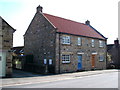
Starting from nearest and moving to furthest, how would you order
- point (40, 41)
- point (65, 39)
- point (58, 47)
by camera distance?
point (58, 47) → point (65, 39) → point (40, 41)

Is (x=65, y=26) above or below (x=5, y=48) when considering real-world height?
above

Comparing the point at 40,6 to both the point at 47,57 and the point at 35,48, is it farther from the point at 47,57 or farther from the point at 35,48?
the point at 47,57

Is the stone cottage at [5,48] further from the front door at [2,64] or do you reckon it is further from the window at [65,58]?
the window at [65,58]

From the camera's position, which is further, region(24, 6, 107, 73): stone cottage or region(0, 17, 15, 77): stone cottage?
region(24, 6, 107, 73): stone cottage

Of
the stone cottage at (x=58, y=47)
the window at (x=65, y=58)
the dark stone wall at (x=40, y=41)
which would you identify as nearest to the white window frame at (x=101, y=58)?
the stone cottage at (x=58, y=47)

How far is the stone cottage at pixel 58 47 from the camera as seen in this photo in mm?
22016

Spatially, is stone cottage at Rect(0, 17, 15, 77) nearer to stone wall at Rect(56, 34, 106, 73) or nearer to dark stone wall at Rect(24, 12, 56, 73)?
dark stone wall at Rect(24, 12, 56, 73)

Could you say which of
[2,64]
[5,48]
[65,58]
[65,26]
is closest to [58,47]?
[65,58]

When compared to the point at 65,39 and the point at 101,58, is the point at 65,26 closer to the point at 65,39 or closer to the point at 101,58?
the point at 65,39

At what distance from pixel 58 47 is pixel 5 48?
311 inches

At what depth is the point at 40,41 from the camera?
25250mm

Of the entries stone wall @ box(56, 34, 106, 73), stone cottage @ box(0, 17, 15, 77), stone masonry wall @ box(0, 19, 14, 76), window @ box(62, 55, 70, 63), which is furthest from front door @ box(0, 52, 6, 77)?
window @ box(62, 55, 70, 63)

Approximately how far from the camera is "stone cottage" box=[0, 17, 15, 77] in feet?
54.4

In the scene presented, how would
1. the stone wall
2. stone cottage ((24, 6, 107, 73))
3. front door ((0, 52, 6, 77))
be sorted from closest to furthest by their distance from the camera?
1. front door ((0, 52, 6, 77))
2. stone cottage ((24, 6, 107, 73))
3. the stone wall
